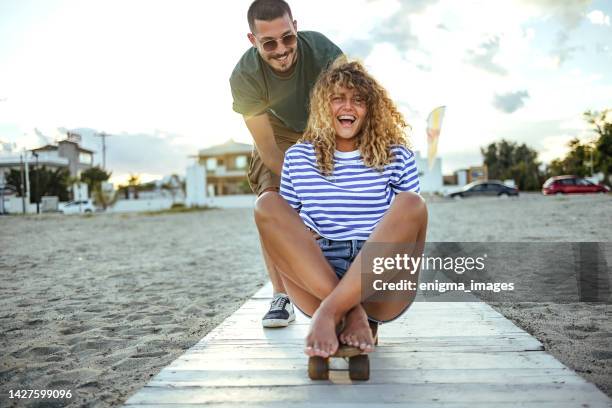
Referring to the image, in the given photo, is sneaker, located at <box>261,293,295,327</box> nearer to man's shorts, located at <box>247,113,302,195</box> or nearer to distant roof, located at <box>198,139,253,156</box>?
man's shorts, located at <box>247,113,302,195</box>

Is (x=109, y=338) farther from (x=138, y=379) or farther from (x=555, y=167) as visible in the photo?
(x=555, y=167)

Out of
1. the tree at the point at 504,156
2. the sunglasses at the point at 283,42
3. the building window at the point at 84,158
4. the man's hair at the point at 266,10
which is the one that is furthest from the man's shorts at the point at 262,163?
the building window at the point at 84,158

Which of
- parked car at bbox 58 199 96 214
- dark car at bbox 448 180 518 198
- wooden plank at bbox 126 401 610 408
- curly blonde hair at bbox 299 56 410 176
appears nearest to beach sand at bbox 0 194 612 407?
wooden plank at bbox 126 401 610 408

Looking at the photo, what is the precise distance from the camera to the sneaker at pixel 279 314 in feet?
9.38

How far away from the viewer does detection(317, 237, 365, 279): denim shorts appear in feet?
7.47

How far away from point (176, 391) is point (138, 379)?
0.56 meters

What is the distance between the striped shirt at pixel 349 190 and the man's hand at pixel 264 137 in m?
0.69

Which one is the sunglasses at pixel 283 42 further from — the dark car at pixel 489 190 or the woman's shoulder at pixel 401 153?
the dark car at pixel 489 190

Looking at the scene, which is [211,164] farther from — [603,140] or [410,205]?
[410,205]

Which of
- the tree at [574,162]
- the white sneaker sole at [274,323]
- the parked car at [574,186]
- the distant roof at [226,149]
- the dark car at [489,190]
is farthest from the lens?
the distant roof at [226,149]

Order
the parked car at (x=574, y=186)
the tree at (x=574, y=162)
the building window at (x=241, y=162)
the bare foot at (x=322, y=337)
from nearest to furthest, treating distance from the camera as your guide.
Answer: the bare foot at (x=322, y=337) → the parked car at (x=574, y=186) → the tree at (x=574, y=162) → the building window at (x=241, y=162)

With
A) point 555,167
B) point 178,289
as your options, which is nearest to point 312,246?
point 178,289

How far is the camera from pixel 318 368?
6.40ft

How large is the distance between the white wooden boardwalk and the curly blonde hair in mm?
860
